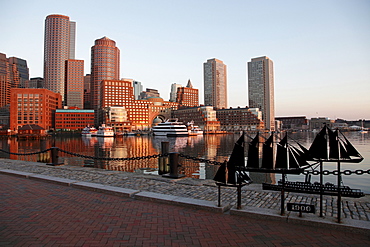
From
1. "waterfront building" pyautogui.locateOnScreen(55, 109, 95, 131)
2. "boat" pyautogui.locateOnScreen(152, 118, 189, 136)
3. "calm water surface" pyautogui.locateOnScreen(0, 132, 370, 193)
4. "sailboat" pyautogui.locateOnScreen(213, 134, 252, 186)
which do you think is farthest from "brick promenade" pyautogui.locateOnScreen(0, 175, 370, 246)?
"waterfront building" pyautogui.locateOnScreen(55, 109, 95, 131)

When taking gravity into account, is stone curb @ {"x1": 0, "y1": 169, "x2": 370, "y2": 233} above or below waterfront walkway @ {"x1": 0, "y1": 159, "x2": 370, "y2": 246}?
above

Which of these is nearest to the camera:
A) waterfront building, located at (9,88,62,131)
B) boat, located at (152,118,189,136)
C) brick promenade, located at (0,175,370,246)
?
brick promenade, located at (0,175,370,246)

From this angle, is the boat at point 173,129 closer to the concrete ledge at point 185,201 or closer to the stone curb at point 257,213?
the stone curb at point 257,213

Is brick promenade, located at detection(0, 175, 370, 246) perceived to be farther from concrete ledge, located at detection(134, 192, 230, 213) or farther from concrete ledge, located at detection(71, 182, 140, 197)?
concrete ledge, located at detection(71, 182, 140, 197)

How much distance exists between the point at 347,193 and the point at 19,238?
8507 millimetres

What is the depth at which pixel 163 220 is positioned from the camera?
20.5ft

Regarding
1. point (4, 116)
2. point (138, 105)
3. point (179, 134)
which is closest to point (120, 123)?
point (138, 105)

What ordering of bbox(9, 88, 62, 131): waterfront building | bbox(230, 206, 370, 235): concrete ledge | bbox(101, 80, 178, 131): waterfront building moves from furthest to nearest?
bbox(101, 80, 178, 131): waterfront building < bbox(9, 88, 62, 131): waterfront building < bbox(230, 206, 370, 235): concrete ledge

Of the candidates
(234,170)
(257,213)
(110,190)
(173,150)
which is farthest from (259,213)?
(173,150)

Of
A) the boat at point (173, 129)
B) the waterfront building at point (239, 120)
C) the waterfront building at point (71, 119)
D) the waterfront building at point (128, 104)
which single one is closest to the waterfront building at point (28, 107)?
the waterfront building at point (71, 119)

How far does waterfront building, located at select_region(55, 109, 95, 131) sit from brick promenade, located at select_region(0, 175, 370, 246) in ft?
491

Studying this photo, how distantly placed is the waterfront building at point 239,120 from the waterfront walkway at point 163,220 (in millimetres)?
167871

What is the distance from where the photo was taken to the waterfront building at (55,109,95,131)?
145000 millimetres

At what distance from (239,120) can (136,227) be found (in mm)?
180516
